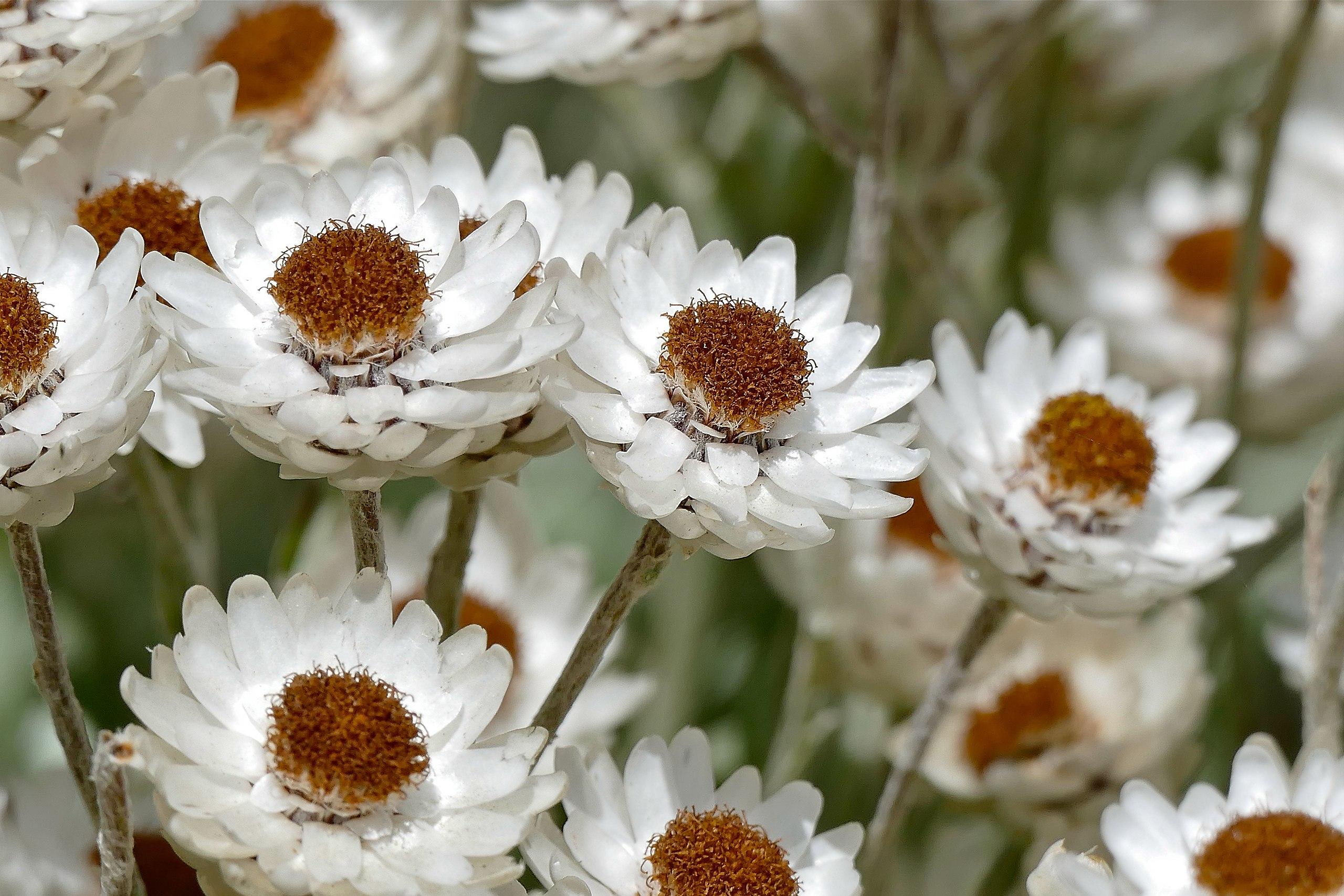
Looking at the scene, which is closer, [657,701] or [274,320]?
[274,320]

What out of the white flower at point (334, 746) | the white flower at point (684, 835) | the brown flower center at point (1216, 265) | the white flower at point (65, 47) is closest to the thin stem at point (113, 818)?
the white flower at point (334, 746)

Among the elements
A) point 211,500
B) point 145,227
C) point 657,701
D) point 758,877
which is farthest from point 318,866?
point 211,500

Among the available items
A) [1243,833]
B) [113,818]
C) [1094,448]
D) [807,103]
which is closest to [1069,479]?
[1094,448]

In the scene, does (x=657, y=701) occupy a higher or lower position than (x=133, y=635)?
higher

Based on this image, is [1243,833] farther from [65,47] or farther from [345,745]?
[65,47]

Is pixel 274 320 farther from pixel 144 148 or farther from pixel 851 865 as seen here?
pixel 851 865

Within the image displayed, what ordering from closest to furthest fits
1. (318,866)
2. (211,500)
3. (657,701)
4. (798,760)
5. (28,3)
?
1. (318,866)
2. (28,3)
3. (798,760)
4. (657,701)
5. (211,500)
